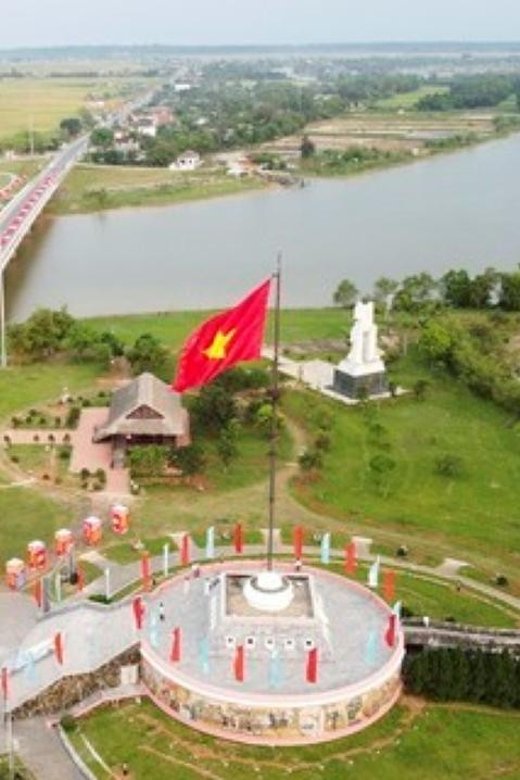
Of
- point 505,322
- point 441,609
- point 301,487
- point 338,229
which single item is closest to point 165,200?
point 338,229

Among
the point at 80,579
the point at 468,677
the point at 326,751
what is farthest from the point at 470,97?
the point at 326,751

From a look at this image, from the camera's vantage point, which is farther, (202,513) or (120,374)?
(120,374)

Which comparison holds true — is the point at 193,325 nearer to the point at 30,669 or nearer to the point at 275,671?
the point at 30,669

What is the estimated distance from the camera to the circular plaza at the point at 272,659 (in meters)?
23.3

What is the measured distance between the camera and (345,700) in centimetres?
2345

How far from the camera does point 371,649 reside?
24969 mm

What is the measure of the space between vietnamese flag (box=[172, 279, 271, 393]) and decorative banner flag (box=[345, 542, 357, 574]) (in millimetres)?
8090

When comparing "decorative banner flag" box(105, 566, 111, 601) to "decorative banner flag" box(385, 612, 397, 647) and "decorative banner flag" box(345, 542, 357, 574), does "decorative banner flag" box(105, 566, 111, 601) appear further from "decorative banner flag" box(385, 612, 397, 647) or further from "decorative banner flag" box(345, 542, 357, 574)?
"decorative banner flag" box(385, 612, 397, 647)

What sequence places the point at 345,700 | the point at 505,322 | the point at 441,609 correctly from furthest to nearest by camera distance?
the point at 505,322 → the point at 441,609 → the point at 345,700

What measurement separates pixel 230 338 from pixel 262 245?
5723cm

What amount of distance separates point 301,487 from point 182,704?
13932 mm

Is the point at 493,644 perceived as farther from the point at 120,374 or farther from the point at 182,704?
the point at 120,374

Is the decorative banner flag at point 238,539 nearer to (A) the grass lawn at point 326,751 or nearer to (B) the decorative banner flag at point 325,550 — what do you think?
(B) the decorative banner flag at point 325,550

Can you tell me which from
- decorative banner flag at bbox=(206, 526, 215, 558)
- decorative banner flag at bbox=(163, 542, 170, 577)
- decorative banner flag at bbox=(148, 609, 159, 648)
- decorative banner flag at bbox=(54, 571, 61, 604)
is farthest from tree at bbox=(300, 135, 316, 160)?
decorative banner flag at bbox=(148, 609, 159, 648)
